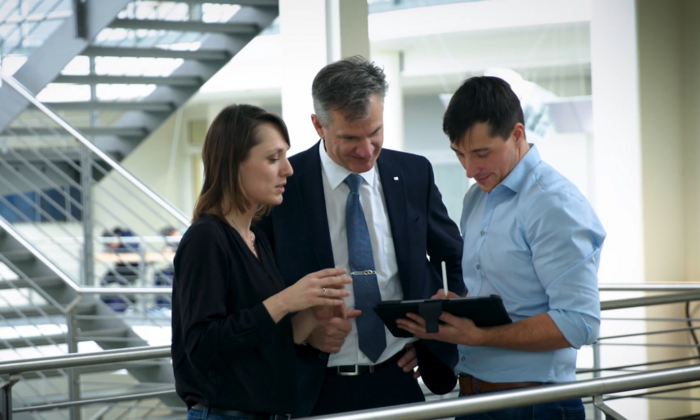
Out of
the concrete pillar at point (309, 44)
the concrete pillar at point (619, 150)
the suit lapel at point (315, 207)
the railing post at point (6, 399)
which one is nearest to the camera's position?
the suit lapel at point (315, 207)

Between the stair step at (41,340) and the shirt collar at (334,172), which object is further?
the stair step at (41,340)

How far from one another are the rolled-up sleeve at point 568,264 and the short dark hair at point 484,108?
5.5 inches

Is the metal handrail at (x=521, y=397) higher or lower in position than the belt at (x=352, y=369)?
higher

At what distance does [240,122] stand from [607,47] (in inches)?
122

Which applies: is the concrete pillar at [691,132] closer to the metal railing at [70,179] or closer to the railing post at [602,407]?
the metal railing at [70,179]

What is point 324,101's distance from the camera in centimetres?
133

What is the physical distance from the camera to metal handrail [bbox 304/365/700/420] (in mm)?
987

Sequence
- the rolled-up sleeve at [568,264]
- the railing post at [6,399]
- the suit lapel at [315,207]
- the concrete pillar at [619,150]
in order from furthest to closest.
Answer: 1. the concrete pillar at [619,150]
2. the railing post at [6,399]
3. the suit lapel at [315,207]
4. the rolled-up sleeve at [568,264]

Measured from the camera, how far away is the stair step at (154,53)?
13.1ft

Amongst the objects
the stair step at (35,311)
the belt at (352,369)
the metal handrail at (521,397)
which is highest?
the metal handrail at (521,397)

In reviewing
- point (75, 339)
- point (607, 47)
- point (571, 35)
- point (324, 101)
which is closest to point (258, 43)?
point (571, 35)

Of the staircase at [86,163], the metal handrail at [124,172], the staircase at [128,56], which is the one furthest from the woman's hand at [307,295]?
the staircase at [128,56]

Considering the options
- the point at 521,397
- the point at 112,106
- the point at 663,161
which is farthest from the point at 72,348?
the point at 663,161

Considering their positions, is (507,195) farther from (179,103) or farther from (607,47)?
(179,103)
